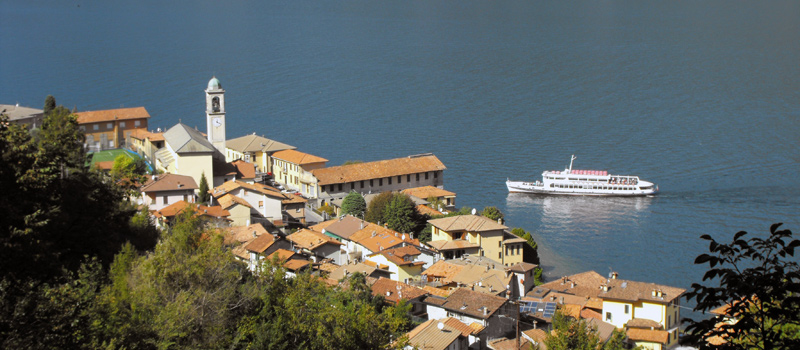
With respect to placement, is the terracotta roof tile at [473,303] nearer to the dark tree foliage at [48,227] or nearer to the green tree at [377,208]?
the dark tree foliage at [48,227]

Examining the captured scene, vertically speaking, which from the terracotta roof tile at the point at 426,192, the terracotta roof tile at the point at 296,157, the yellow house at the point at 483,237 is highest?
Answer: the terracotta roof tile at the point at 296,157

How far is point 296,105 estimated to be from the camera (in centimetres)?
6544

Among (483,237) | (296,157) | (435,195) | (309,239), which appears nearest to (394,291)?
(309,239)

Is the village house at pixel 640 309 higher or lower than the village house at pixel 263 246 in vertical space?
lower

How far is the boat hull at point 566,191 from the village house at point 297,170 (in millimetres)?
11766

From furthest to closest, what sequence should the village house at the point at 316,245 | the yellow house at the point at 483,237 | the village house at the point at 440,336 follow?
Result: the yellow house at the point at 483,237 < the village house at the point at 316,245 < the village house at the point at 440,336

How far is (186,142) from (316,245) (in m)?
9.25

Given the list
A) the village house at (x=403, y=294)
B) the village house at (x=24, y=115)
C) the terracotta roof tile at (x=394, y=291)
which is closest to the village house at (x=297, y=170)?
the village house at (x=24, y=115)

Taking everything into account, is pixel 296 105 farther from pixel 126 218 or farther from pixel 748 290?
pixel 748 290

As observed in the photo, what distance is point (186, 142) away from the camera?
35.8 meters

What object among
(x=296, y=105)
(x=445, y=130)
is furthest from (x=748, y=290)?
(x=296, y=105)

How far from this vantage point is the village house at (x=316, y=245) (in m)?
29.3

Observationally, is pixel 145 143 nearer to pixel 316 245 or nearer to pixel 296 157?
pixel 296 157

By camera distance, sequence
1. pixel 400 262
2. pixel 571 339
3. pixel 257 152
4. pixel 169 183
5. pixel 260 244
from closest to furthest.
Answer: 1. pixel 571 339
2. pixel 260 244
3. pixel 400 262
4. pixel 169 183
5. pixel 257 152
